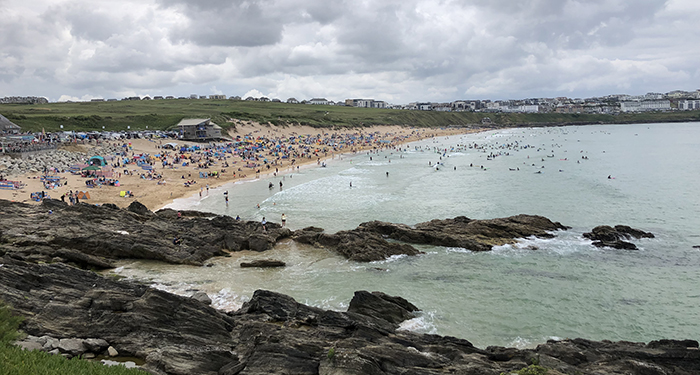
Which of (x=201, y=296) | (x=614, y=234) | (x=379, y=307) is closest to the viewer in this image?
(x=379, y=307)

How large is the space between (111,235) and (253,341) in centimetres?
1595

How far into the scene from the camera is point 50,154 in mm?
54250

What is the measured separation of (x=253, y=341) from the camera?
13172mm

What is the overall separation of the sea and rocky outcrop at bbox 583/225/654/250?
657mm

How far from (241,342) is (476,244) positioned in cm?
1863

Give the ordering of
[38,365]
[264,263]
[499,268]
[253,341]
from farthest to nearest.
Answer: [264,263]
[499,268]
[253,341]
[38,365]

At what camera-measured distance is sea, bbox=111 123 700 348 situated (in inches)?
726

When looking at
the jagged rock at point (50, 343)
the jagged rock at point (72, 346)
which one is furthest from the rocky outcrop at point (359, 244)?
the jagged rock at point (50, 343)

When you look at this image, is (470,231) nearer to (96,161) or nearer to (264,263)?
(264,263)

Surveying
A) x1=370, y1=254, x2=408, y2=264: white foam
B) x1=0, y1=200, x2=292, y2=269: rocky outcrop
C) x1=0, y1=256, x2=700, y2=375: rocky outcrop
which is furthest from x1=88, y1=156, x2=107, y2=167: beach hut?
x1=370, y1=254, x2=408, y2=264: white foam

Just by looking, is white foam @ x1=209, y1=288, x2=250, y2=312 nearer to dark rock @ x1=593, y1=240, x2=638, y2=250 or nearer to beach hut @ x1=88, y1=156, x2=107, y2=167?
dark rock @ x1=593, y1=240, x2=638, y2=250

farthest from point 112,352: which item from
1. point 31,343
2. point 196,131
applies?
point 196,131

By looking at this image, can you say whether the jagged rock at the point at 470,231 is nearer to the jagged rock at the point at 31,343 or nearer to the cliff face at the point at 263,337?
the cliff face at the point at 263,337

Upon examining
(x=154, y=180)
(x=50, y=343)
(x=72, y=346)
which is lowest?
(x=72, y=346)
